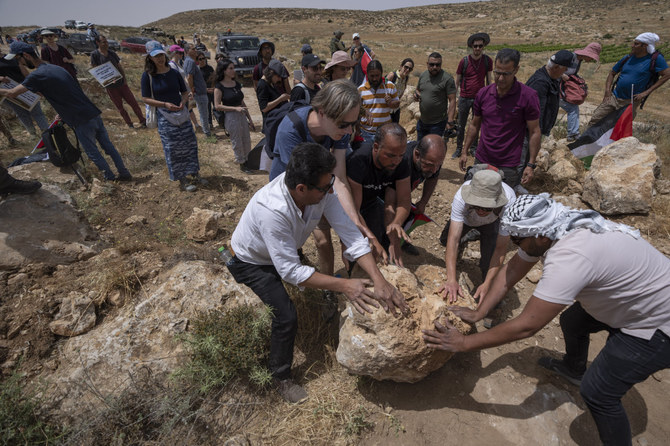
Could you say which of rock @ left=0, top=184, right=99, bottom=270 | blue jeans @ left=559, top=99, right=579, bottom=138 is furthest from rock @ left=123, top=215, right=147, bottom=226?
blue jeans @ left=559, top=99, right=579, bottom=138

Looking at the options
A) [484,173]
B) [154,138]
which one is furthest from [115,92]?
[484,173]

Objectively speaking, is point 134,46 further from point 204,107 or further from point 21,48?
point 21,48

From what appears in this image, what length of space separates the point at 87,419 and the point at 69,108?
4.16 meters

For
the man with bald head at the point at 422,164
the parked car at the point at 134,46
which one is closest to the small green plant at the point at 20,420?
the man with bald head at the point at 422,164

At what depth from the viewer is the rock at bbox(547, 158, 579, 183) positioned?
200 inches

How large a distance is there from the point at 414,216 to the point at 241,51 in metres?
13.4

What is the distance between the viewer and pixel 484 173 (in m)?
2.47

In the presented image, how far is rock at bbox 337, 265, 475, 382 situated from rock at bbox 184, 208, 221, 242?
2304 mm

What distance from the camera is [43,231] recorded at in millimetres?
3410

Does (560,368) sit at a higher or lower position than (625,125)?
lower

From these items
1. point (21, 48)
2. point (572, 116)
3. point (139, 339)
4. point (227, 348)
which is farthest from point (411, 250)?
point (21, 48)

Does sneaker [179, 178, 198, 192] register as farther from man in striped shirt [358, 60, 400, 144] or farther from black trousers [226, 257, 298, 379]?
black trousers [226, 257, 298, 379]

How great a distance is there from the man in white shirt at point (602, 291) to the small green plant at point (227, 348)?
1393 millimetres

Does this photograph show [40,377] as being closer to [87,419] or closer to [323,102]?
[87,419]
